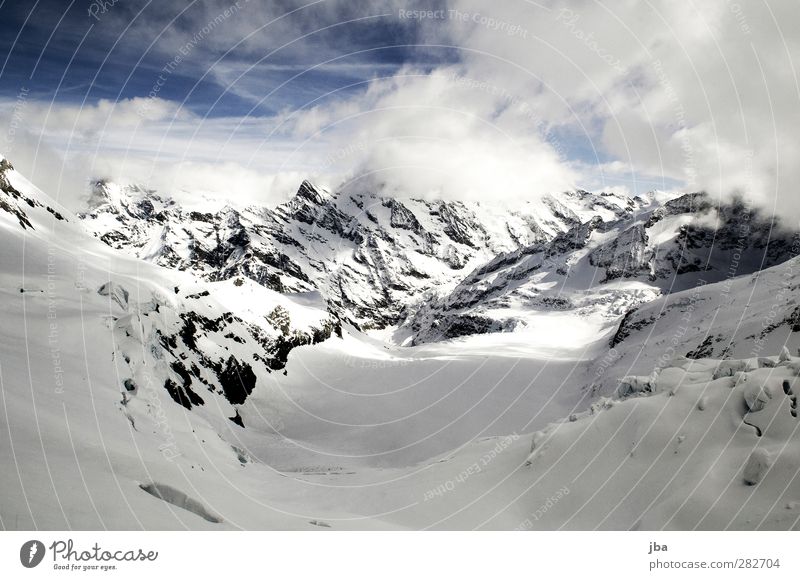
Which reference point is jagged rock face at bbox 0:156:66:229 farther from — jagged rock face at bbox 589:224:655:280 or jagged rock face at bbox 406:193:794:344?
jagged rock face at bbox 589:224:655:280

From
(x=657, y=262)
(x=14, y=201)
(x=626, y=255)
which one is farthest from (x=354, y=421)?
(x=657, y=262)

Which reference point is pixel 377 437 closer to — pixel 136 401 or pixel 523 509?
pixel 136 401

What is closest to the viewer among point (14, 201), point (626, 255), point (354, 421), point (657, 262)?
point (14, 201)

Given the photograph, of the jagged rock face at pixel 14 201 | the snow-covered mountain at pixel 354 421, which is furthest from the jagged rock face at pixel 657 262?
the jagged rock face at pixel 14 201

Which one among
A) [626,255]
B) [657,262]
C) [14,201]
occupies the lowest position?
[14,201]

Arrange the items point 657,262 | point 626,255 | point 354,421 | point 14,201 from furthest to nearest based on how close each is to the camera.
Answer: point 626,255, point 657,262, point 354,421, point 14,201

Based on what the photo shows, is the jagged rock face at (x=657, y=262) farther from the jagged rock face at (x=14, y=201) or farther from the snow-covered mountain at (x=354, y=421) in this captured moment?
the jagged rock face at (x=14, y=201)

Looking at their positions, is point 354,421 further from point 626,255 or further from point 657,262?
point 657,262

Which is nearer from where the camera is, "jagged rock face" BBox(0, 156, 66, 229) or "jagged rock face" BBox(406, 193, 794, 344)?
"jagged rock face" BBox(0, 156, 66, 229)

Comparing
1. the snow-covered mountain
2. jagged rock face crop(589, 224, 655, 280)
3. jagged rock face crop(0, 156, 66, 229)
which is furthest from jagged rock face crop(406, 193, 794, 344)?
jagged rock face crop(0, 156, 66, 229)

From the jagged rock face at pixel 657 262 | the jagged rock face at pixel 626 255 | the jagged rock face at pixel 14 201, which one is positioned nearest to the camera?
the jagged rock face at pixel 14 201

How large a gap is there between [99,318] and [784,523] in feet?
90.7

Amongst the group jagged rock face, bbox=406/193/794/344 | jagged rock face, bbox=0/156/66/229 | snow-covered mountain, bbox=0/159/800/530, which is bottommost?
snow-covered mountain, bbox=0/159/800/530

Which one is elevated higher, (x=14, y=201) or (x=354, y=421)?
(x=14, y=201)
